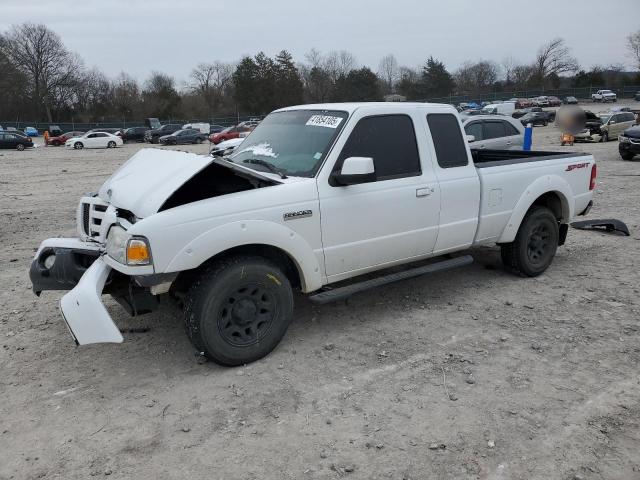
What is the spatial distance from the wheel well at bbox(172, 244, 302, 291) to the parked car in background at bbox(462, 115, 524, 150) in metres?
9.98

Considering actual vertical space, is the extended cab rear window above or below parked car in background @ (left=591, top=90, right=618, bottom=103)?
below

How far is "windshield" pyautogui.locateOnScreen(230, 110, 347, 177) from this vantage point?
176 inches

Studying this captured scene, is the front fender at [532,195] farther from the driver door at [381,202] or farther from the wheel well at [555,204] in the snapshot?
the driver door at [381,202]

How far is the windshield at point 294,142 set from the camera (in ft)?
14.6

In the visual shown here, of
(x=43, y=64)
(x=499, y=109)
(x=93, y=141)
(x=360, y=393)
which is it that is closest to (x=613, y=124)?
(x=499, y=109)

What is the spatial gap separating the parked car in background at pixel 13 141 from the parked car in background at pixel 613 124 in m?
36.7

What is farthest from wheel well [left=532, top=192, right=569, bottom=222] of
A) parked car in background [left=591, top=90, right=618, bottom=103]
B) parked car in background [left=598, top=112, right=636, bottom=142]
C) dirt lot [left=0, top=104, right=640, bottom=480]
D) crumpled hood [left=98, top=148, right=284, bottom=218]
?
parked car in background [left=591, top=90, right=618, bottom=103]

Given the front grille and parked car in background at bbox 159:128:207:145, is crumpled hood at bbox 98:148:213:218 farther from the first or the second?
parked car in background at bbox 159:128:207:145

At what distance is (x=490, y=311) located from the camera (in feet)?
16.9

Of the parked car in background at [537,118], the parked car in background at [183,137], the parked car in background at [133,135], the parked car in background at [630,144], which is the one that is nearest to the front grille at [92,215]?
the parked car in background at [630,144]

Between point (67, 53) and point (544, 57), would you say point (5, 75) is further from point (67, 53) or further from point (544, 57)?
point (544, 57)

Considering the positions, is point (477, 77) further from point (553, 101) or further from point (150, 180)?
point (150, 180)

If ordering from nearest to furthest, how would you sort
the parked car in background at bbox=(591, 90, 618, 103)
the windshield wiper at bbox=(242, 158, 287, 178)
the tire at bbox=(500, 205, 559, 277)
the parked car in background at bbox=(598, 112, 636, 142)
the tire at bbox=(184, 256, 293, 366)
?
the tire at bbox=(184, 256, 293, 366) < the windshield wiper at bbox=(242, 158, 287, 178) < the tire at bbox=(500, 205, 559, 277) < the parked car in background at bbox=(598, 112, 636, 142) < the parked car in background at bbox=(591, 90, 618, 103)

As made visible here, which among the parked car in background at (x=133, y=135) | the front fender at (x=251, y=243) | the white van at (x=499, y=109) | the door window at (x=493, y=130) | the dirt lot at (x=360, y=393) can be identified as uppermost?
the parked car in background at (x=133, y=135)
